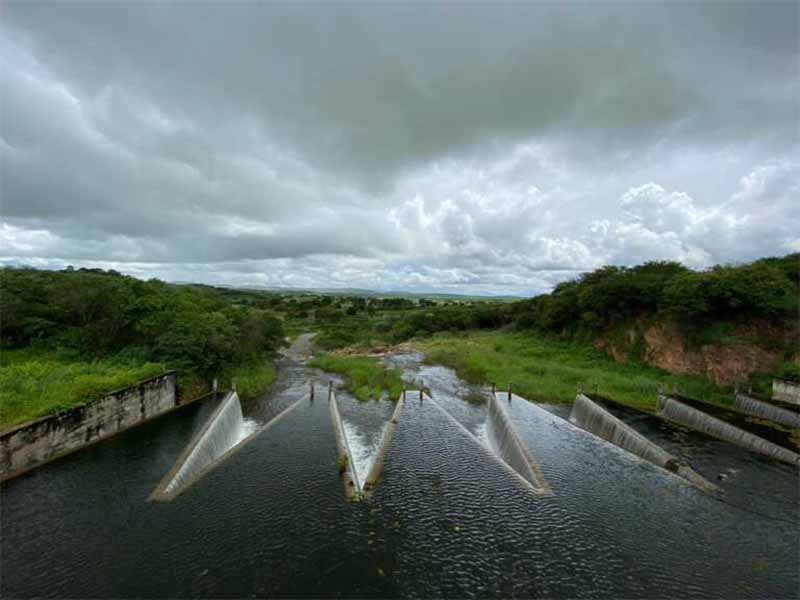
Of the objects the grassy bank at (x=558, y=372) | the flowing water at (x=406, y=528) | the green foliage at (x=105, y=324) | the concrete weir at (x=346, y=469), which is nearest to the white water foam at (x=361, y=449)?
the concrete weir at (x=346, y=469)

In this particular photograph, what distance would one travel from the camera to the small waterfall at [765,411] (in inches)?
712

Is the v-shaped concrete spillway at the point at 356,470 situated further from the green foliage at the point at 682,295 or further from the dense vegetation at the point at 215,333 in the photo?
the green foliage at the point at 682,295

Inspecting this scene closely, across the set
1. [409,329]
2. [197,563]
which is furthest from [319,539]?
[409,329]

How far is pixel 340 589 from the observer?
823cm

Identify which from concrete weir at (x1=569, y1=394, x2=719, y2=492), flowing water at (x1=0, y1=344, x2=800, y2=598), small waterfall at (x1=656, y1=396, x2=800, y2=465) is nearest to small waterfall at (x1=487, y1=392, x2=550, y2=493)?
flowing water at (x1=0, y1=344, x2=800, y2=598)

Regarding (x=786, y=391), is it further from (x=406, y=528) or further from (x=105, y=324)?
(x=105, y=324)

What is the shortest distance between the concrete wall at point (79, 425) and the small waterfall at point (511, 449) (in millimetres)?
19036

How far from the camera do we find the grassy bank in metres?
25.6

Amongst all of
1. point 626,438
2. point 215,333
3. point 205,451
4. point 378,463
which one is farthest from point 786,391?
point 215,333

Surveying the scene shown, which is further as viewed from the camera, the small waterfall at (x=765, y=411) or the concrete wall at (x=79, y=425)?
the small waterfall at (x=765, y=411)

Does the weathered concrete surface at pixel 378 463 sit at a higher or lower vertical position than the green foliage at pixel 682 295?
lower

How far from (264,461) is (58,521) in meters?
6.00

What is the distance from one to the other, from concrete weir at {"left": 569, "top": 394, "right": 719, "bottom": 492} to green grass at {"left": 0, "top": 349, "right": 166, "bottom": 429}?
990 inches

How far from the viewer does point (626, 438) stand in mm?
16750
